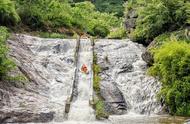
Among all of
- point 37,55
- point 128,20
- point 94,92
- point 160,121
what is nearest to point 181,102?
point 160,121

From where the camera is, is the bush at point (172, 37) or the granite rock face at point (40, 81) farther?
the bush at point (172, 37)

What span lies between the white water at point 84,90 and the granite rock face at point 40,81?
555 millimetres

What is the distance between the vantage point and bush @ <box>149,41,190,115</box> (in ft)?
89.7

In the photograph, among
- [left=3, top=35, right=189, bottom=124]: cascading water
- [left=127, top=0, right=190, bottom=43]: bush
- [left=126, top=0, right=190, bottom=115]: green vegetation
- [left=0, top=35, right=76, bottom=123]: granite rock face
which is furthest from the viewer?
[left=127, top=0, right=190, bottom=43]: bush

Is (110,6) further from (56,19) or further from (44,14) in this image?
(44,14)

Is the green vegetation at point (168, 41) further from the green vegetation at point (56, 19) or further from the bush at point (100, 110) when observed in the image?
the green vegetation at point (56, 19)

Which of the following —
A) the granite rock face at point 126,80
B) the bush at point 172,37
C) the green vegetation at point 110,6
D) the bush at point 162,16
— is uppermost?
the green vegetation at point 110,6

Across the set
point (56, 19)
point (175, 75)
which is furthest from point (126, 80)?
point (56, 19)

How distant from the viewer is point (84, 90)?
30.3m

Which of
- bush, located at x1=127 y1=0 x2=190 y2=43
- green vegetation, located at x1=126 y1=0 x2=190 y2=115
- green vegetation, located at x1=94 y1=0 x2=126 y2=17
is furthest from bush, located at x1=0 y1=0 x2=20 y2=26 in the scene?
green vegetation, located at x1=94 y1=0 x2=126 y2=17

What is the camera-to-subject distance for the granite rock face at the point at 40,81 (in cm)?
2567

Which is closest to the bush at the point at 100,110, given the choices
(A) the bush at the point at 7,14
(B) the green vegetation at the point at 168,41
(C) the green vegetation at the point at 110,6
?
(B) the green vegetation at the point at 168,41

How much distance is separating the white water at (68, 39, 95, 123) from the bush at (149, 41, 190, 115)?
14.0 ft

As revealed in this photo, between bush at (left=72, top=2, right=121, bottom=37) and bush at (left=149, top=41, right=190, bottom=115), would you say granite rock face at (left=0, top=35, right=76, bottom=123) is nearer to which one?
bush at (left=149, top=41, right=190, bottom=115)
